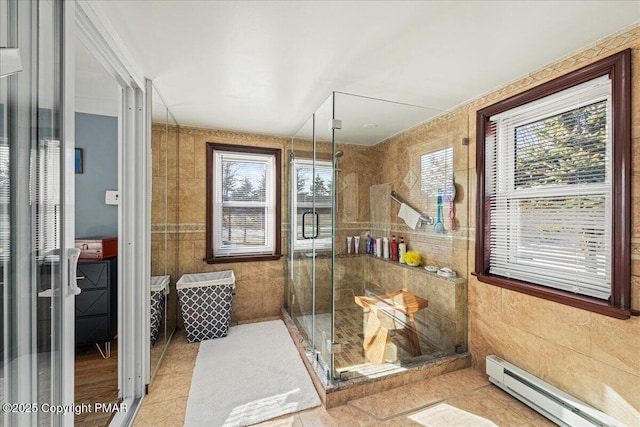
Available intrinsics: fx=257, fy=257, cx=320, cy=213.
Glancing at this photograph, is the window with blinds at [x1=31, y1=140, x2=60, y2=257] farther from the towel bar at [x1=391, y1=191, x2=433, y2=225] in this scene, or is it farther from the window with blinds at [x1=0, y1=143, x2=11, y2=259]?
the towel bar at [x1=391, y1=191, x2=433, y2=225]

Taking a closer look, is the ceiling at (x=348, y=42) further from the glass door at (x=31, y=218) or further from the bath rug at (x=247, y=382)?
the bath rug at (x=247, y=382)

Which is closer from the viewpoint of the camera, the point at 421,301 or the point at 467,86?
the point at 467,86

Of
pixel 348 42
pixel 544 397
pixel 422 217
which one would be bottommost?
pixel 544 397

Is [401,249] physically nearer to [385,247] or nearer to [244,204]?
[385,247]

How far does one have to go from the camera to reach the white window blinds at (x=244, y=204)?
2.96 meters

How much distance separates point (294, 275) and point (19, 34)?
247 centimetres

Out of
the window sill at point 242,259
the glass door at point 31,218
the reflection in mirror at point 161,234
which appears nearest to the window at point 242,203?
the window sill at point 242,259

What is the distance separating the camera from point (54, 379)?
90 centimetres

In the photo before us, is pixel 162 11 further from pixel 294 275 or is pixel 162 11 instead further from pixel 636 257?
pixel 636 257

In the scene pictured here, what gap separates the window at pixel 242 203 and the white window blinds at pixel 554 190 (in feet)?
7.27

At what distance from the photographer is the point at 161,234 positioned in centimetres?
221

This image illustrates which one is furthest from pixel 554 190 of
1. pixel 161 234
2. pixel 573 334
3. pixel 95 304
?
pixel 95 304

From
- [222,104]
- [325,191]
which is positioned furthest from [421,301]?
[222,104]

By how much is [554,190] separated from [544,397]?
4.14 feet
